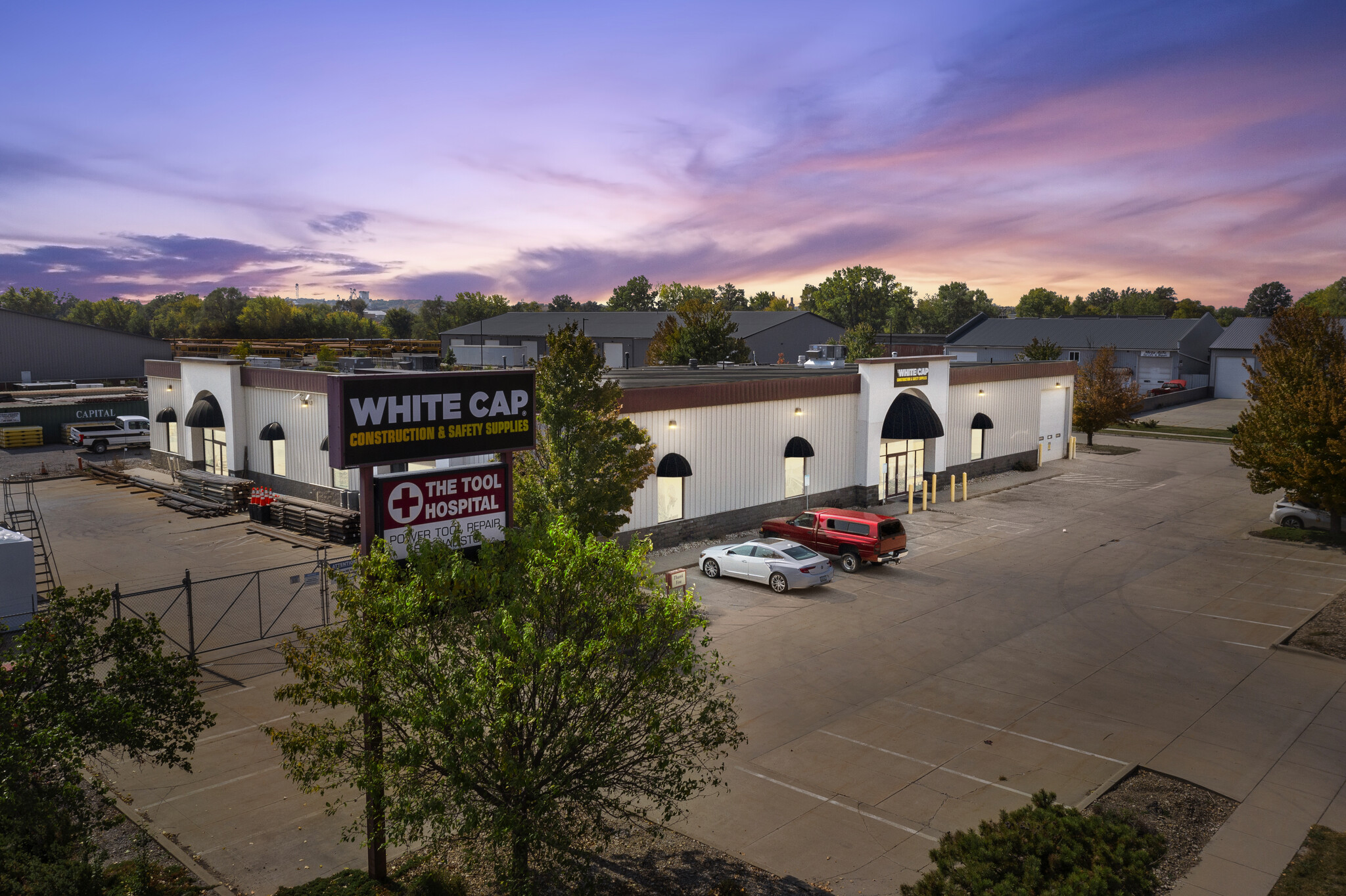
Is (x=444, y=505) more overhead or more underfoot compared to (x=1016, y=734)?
more overhead

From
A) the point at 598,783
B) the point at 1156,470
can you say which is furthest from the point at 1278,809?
the point at 1156,470

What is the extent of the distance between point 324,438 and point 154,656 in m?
26.2

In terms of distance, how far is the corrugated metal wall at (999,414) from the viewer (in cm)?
4388

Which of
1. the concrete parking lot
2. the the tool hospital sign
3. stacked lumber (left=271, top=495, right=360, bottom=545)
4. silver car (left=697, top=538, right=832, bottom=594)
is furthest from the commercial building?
the the tool hospital sign

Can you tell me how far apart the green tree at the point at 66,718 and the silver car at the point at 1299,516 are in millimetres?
36238

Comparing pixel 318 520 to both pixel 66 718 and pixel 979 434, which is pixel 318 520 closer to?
pixel 66 718

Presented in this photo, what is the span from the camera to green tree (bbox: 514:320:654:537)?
22.5 meters

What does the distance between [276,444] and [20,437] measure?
92.9 ft

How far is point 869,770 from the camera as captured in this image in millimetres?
14867

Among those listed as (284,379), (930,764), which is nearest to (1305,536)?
(930,764)

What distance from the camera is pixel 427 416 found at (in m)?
13.7

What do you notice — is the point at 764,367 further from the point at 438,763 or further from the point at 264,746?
the point at 438,763

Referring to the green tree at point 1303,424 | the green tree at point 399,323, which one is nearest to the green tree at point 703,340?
the green tree at point 1303,424

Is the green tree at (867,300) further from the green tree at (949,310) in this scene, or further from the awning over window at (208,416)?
the awning over window at (208,416)
